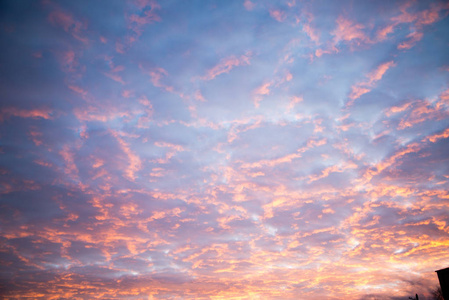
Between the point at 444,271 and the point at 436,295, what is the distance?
52.9 metres

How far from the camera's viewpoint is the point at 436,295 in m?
73.2

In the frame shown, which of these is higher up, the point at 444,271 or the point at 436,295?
the point at 444,271

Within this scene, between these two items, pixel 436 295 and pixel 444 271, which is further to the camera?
pixel 436 295

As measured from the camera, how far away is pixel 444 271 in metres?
36.9
